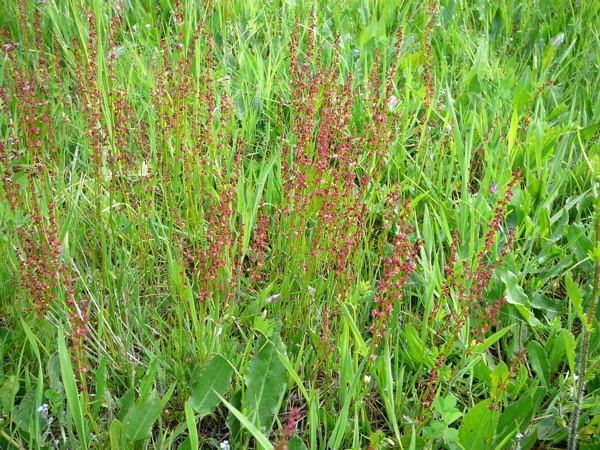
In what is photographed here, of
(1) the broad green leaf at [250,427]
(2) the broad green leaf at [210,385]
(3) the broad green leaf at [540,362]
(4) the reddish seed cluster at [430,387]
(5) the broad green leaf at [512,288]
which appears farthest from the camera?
(5) the broad green leaf at [512,288]

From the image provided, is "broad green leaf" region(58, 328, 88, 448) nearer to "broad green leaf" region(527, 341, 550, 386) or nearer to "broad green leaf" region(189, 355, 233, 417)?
"broad green leaf" region(189, 355, 233, 417)

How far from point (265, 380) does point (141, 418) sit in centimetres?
37

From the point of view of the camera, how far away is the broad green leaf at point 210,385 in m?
1.86

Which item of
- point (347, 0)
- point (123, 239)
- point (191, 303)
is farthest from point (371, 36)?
point (191, 303)

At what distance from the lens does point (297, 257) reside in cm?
228

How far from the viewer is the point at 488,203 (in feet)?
8.93

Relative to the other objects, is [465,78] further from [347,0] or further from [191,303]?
[191,303]

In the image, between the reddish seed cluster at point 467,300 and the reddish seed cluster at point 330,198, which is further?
the reddish seed cluster at point 330,198

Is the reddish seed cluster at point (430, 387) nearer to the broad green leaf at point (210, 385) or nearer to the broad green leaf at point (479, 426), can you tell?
the broad green leaf at point (479, 426)

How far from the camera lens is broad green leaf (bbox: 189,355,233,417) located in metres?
1.86

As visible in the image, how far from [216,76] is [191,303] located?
1712mm

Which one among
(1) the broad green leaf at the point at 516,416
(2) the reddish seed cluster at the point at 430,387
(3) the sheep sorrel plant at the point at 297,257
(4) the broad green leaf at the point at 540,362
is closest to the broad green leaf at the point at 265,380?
→ (3) the sheep sorrel plant at the point at 297,257

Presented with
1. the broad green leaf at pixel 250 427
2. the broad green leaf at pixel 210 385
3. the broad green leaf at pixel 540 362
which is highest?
the broad green leaf at pixel 250 427

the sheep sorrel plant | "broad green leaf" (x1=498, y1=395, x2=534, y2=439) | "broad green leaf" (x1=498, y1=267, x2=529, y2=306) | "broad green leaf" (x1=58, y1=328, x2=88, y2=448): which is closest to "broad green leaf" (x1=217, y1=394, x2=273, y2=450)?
the sheep sorrel plant
